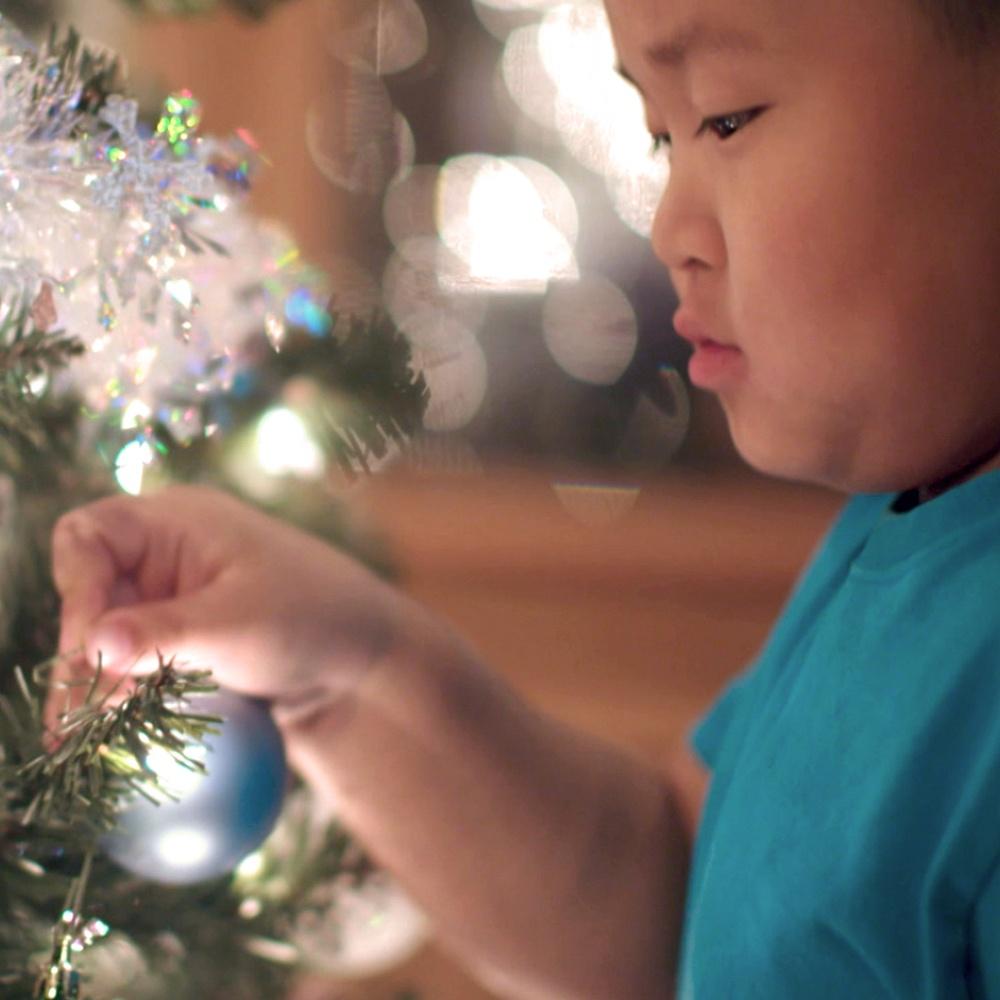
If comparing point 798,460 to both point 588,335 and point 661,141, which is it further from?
point 588,335

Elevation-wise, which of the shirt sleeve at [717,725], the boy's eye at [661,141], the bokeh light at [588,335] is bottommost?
the bokeh light at [588,335]

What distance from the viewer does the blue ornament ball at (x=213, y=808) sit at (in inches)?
17.5

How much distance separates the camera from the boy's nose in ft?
1.52

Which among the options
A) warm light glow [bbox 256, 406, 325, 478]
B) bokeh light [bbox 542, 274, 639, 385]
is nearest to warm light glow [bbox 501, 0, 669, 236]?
bokeh light [bbox 542, 274, 639, 385]

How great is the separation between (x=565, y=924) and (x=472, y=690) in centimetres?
11

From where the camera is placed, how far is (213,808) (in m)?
0.46

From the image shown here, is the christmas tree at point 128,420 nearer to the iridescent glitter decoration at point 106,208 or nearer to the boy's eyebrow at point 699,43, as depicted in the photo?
the iridescent glitter decoration at point 106,208

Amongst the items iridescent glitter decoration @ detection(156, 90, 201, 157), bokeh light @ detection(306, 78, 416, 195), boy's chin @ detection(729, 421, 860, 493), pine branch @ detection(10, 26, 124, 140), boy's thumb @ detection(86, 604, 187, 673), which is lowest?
bokeh light @ detection(306, 78, 416, 195)

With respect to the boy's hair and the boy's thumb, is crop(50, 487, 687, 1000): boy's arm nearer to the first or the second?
the boy's thumb

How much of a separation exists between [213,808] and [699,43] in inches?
11.6

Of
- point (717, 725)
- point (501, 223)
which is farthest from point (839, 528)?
point (501, 223)

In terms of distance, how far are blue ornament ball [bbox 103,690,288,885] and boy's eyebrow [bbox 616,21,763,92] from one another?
26cm

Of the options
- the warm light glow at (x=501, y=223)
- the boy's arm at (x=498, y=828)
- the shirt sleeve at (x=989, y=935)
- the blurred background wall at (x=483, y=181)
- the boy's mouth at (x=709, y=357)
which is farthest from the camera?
the blurred background wall at (x=483, y=181)

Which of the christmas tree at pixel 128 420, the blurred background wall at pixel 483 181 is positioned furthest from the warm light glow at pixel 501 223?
the christmas tree at pixel 128 420
